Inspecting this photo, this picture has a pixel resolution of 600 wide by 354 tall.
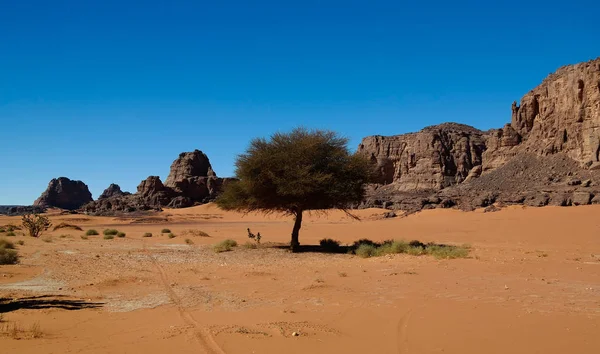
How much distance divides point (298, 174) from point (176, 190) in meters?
84.7

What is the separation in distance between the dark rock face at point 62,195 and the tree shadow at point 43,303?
14281 cm

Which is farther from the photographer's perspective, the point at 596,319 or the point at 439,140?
the point at 439,140

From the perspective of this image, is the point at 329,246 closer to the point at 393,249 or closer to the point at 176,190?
the point at 393,249

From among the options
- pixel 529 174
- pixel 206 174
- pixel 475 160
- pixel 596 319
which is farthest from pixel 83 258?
pixel 206 174

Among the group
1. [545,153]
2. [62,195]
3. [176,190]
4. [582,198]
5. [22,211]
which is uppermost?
[545,153]

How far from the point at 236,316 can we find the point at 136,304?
257cm

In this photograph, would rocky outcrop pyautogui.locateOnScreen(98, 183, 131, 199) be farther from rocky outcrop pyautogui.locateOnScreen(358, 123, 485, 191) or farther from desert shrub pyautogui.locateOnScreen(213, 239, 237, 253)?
desert shrub pyautogui.locateOnScreen(213, 239, 237, 253)

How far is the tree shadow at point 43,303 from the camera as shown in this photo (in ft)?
28.4

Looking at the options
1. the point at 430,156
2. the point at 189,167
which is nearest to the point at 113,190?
the point at 189,167

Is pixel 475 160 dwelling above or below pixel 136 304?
above

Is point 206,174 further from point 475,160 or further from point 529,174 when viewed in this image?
point 529,174

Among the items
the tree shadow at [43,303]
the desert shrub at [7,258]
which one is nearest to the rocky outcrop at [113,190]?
the desert shrub at [7,258]

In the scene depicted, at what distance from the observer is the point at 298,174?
20.6 metres

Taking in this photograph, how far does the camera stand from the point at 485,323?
7.27 m
